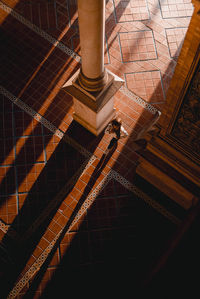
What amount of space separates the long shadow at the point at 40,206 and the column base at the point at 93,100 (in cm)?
42

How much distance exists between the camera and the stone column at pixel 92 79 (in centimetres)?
301

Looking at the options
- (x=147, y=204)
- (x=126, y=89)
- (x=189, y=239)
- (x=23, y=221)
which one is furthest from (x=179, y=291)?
(x=126, y=89)

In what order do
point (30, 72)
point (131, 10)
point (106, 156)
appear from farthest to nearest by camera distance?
1. point (131, 10)
2. point (30, 72)
3. point (106, 156)

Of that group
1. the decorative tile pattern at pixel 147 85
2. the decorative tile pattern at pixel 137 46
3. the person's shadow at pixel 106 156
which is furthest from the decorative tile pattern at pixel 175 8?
the person's shadow at pixel 106 156

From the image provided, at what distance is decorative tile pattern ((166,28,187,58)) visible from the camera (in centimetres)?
552

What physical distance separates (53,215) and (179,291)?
3.11 metres

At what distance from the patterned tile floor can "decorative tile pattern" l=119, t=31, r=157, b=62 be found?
0.06 ft

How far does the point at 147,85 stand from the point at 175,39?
3.65ft

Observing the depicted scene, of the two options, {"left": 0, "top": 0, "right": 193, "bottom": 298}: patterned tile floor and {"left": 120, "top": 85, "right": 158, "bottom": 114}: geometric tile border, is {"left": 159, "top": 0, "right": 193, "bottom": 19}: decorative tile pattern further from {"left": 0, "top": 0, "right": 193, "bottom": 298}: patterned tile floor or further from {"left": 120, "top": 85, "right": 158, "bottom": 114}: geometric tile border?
{"left": 120, "top": 85, "right": 158, "bottom": 114}: geometric tile border

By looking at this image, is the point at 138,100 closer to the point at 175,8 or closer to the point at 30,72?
the point at 30,72

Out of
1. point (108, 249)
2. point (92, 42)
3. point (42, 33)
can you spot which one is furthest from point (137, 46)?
point (108, 249)

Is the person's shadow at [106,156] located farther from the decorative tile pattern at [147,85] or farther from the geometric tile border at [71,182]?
the decorative tile pattern at [147,85]

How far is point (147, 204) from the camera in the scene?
15.3ft

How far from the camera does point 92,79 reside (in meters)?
3.93
